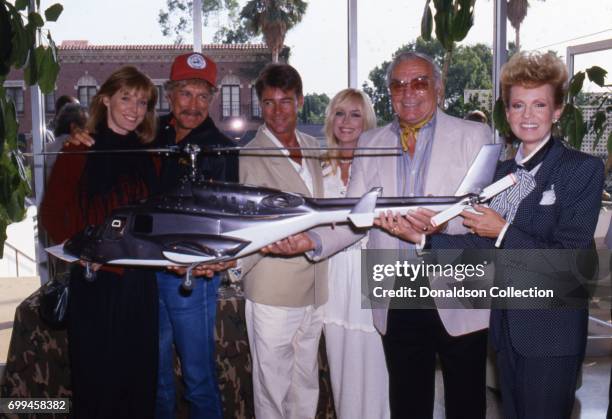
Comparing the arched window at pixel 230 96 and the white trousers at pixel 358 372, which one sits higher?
the arched window at pixel 230 96

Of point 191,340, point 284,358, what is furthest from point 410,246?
point 191,340

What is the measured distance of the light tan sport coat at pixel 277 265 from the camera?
2.37 metres

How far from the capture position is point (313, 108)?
12.2 feet

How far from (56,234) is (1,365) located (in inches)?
93.3

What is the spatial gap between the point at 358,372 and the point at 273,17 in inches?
117

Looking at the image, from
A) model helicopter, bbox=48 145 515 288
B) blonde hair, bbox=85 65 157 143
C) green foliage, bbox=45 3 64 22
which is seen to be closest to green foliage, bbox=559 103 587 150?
model helicopter, bbox=48 145 515 288

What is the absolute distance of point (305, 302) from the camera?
2459 millimetres

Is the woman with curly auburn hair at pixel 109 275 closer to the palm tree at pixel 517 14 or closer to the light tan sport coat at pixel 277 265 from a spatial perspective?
the light tan sport coat at pixel 277 265

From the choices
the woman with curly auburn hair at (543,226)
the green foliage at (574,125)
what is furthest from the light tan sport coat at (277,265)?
the green foliage at (574,125)

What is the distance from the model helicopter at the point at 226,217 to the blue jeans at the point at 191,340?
1.71ft

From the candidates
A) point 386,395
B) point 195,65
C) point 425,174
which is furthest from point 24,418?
point 425,174

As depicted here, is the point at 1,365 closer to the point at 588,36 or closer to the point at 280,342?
the point at 280,342

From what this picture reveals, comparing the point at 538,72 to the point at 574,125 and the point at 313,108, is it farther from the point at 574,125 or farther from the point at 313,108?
the point at 313,108

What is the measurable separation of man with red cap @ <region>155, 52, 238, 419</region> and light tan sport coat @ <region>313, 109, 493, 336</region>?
0.50 m
